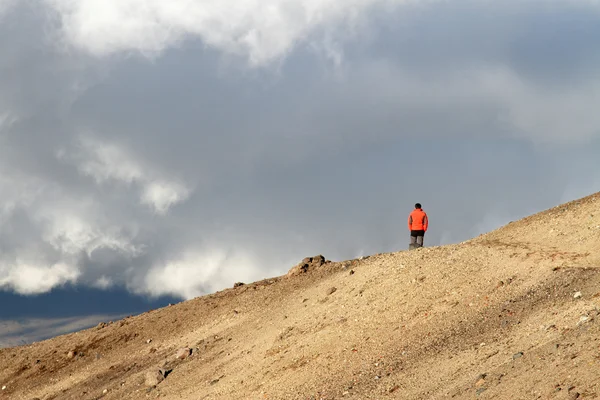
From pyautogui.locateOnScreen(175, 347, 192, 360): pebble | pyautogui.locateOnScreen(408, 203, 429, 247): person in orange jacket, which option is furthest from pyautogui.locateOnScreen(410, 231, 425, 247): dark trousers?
pyautogui.locateOnScreen(175, 347, 192, 360): pebble

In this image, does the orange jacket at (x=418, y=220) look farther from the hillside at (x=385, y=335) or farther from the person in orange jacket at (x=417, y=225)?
the hillside at (x=385, y=335)

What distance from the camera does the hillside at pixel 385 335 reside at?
580 inches

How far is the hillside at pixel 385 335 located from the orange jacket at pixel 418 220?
1.80 metres

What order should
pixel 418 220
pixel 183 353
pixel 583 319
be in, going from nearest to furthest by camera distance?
1. pixel 583 319
2. pixel 183 353
3. pixel 418 220

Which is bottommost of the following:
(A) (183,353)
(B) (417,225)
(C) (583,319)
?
(C) (583,319)

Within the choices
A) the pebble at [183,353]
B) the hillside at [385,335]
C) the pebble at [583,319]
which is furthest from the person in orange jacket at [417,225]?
the pebble at [583,319]

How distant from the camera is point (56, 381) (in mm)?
26141

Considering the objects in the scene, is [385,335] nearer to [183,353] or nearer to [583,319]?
[583,319]

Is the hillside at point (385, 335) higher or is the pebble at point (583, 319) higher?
the hillside at point (385, 335)

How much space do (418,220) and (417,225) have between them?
184 millimetres

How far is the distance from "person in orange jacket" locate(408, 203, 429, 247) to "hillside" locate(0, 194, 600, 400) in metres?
1.67

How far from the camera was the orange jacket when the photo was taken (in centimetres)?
2562

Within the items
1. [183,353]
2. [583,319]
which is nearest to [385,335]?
[583,319]

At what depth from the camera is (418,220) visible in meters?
25.7
